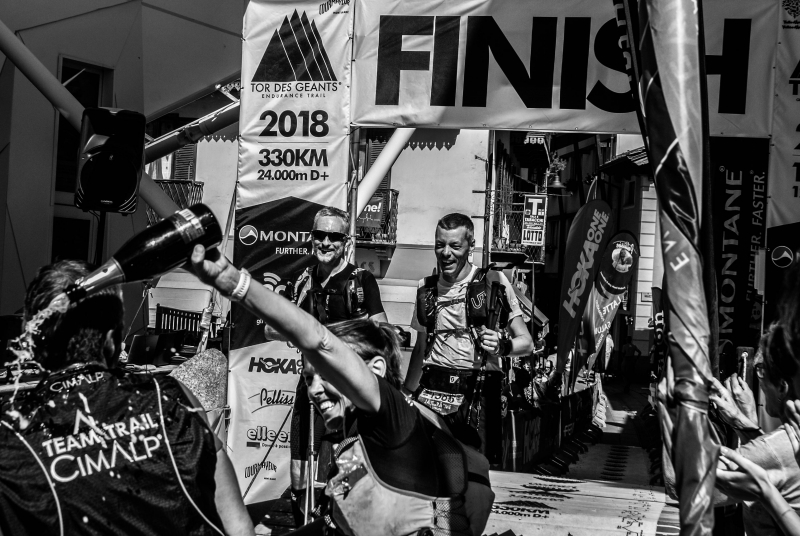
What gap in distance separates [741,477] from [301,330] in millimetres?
1255

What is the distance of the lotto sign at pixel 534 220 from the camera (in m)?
24.6

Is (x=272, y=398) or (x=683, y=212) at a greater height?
(x=683, y=212)

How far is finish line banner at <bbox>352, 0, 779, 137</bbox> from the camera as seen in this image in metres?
5.75

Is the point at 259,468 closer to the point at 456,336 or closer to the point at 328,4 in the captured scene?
the point at 456,336

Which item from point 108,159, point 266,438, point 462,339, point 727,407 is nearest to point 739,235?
point 462,339

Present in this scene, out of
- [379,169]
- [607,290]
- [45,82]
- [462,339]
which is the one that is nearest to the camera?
[462,339]

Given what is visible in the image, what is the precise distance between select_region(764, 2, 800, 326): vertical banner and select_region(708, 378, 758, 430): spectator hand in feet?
9.77

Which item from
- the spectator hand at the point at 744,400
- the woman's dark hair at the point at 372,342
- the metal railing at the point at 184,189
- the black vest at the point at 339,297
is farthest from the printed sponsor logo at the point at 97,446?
the metal railing at the point at 184,189

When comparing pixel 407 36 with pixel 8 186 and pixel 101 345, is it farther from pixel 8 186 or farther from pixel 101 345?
pixel 8 186

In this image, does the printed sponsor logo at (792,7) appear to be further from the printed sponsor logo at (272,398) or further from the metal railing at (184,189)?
the metal railing at (184,189)

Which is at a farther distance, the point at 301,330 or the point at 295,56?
the point at 295,56

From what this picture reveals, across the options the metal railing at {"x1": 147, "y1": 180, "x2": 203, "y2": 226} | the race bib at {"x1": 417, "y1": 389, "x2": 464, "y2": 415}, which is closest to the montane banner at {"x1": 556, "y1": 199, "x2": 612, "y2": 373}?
the race bib at {"x1": 417, "y1": 389, "x2": 464, "y2": 415}

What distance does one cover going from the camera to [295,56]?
21.6 ft

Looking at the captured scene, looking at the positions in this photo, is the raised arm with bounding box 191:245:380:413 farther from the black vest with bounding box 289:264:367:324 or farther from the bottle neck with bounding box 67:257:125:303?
the black vest with bounding box 289:264:367:324
